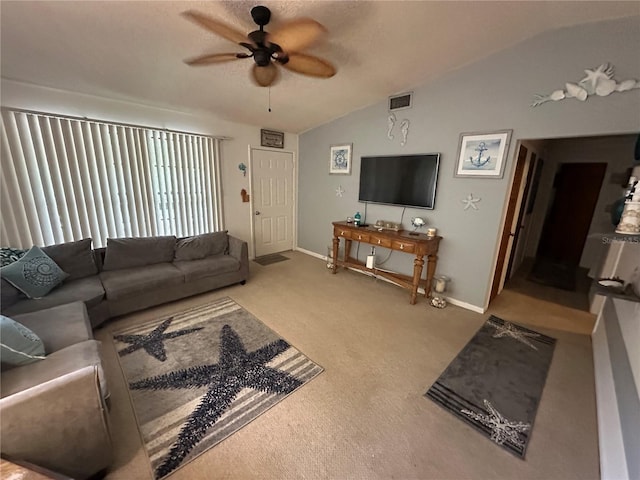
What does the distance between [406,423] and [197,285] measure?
8.54 feet

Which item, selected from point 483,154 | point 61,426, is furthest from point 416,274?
point 61,426

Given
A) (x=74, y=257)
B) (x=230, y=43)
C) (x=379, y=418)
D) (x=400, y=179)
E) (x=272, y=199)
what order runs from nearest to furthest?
1. (x=379, y=418)
2. (x=230, y=43)
3. (x=74, y=257)
4. (x=400, y=179)
5. (x=272, y=199)

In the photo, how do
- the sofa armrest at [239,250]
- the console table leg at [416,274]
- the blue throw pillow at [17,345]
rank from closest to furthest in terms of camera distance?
the blue throw pillow at [17,345] < the console table leg at [416,274] < the sofa armrest at [239,250]

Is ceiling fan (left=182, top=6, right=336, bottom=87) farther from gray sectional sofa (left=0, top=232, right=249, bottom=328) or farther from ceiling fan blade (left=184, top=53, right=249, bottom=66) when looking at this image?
gray sectional sofa (left=0, top=232, right=249, bottom=328)

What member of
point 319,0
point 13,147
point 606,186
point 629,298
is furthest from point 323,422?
point 606,186

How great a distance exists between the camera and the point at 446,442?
1.52 meters

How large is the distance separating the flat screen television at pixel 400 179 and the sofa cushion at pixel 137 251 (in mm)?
2815

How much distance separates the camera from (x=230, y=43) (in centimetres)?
220

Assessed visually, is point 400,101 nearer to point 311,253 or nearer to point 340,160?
point 340,160

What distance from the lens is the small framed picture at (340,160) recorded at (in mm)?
4061

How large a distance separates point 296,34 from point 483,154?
2286 mm

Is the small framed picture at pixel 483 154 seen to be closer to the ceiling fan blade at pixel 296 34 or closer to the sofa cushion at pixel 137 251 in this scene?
the ceiling fan blade at pixel 296 34

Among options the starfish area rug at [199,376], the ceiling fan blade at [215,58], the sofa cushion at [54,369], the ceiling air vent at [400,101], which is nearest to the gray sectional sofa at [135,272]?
the starfish area rug at [199,376]

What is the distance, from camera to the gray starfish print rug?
163 cm
